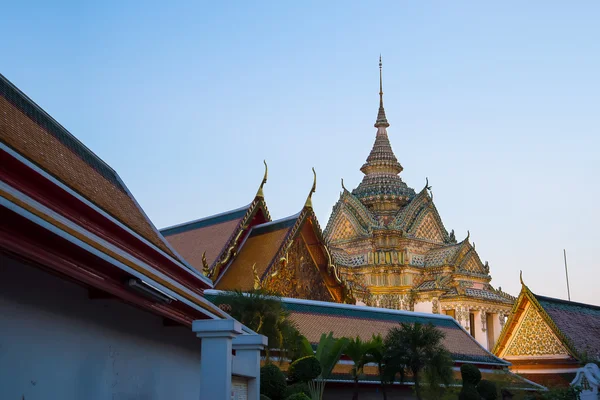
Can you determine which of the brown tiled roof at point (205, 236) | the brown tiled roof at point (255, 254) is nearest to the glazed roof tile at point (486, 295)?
the brown tiled roof at point (205, 236)

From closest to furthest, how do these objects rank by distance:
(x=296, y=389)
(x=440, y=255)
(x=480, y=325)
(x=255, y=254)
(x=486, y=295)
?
(x=296, y=389) → (x=255, y=254) → (x=480, y=325) → (x=486, y=295) → (x=440, y=255)

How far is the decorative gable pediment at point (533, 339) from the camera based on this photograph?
18484mm

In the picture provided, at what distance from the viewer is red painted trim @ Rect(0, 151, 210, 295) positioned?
6340 millimetres

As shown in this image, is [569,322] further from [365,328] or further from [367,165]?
[367,165]

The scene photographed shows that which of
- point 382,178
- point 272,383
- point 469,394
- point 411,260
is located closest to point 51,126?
point 272,383

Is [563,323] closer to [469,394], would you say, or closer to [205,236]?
[469,394]

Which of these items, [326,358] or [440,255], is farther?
[440,255]

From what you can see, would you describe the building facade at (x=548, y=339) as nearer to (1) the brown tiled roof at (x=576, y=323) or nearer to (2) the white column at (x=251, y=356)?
(1) the brown tiled roof at (x=576, y=323)

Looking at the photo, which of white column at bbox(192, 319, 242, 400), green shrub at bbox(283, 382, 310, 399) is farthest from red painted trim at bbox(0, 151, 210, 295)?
green shrub at bbox(283, 382, 310, 399)

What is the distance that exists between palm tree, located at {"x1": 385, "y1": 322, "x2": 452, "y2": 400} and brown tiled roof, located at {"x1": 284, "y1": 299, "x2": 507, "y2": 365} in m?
2.31

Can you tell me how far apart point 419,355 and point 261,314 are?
333 cm

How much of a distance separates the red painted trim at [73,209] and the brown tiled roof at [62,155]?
0.19 m

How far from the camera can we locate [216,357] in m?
6.90

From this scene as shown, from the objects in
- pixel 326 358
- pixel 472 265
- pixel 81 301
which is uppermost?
pixel 472 265
